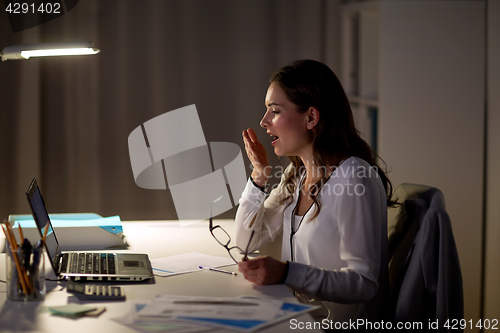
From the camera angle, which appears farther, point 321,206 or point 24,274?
point 321,206

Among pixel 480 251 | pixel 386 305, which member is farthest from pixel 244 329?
pixel 480 251

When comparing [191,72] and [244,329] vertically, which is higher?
[191,72]

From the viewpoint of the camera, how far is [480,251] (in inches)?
84.0

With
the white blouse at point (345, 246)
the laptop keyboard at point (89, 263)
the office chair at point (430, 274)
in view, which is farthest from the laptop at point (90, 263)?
the office chair at point (430, 274)

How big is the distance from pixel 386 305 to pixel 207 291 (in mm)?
530

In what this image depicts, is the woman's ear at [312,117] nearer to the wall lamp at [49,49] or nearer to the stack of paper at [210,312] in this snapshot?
the stack of paper at [210,312]

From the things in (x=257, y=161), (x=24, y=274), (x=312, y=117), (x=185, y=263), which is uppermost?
(x=312, y=117)

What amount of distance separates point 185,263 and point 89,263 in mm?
251

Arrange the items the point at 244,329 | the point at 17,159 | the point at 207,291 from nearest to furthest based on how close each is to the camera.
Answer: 1. the point at 244,329
2. the point at 207,291
3. the point at 17,159

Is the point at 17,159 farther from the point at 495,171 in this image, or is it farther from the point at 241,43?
the point at 495,171

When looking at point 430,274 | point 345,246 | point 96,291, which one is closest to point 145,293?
point 96,291

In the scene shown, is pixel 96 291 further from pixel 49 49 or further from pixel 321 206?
pixel 49 49

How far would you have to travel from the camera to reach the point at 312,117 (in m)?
1.31

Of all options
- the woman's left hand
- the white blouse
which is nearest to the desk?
the woman's left hand
